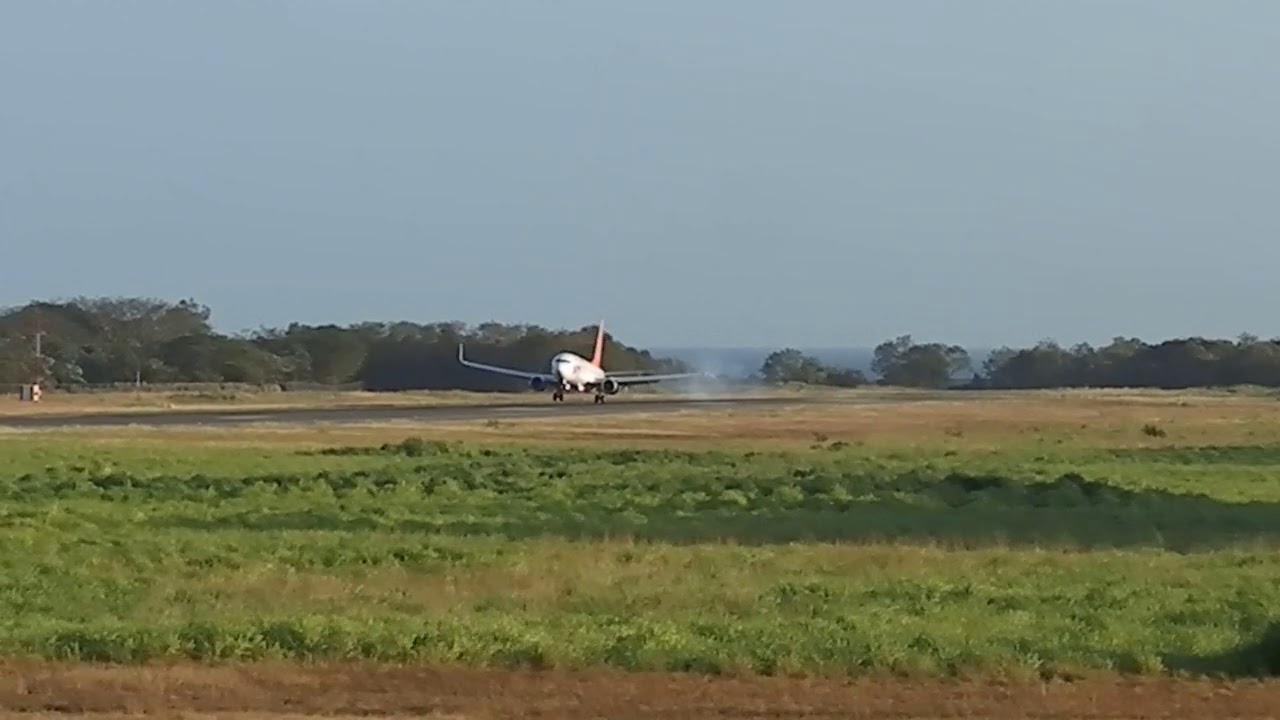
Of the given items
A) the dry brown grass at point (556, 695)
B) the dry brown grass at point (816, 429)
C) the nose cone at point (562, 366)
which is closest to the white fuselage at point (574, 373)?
the nose cone at point (562, 366)

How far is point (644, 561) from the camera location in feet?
77.1

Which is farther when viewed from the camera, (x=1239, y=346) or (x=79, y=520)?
(x=1239, y=346)

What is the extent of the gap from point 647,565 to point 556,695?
9486 millimetres

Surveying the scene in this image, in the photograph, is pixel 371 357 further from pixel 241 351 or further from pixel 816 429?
pixel 816 429

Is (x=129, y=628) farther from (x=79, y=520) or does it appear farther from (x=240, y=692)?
(x=79, y=520)

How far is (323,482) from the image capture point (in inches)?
1500

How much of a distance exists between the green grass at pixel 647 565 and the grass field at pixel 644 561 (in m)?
0.06

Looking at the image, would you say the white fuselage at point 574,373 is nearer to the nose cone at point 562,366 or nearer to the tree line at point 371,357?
the nose cone at point 562,366

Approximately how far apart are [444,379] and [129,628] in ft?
424

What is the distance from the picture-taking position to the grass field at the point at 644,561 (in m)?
15.3

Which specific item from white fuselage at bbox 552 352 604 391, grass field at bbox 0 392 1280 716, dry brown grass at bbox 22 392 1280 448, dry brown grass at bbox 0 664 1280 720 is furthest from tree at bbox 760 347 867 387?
dry brown grass at bbox 0 664 1280 720

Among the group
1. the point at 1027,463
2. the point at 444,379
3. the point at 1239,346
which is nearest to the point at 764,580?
the point at 1027,463

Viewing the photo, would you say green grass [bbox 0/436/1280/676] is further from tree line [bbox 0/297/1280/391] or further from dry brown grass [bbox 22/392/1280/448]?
tree line [bbox 0/297/1280/391]

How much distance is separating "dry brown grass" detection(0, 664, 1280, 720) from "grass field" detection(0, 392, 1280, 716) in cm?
18
